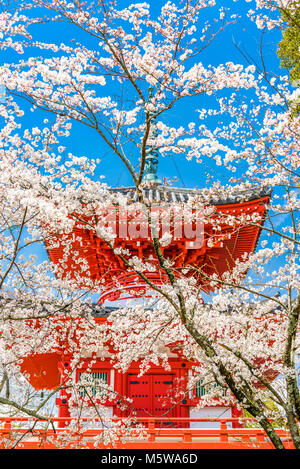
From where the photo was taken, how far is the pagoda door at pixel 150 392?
9133 mm

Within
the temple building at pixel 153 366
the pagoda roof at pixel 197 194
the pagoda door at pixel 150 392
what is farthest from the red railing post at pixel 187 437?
the pagoda roof at pixel 197 194

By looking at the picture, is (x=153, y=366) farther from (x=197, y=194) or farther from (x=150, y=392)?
(x=197, y=194)

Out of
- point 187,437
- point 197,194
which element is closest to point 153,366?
point 187,437

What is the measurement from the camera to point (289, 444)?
768cm

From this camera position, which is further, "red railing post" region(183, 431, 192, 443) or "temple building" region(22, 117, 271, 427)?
"temple building" region(22, 117, 271, 427)

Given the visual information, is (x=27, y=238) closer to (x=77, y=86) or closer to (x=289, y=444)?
(x=77, y=86)

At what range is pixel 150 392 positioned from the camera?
931 centimetres

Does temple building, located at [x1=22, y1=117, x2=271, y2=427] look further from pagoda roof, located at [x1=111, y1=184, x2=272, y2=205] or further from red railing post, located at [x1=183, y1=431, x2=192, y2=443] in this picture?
red railing post, located at [x1=183, y1=431, x2=192, y2=443]

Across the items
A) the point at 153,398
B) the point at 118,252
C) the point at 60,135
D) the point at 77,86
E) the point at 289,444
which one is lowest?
the point at 289,444

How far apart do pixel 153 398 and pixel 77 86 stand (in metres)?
7.63

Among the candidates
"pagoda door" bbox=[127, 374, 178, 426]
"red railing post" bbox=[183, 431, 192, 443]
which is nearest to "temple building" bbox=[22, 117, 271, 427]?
"pagoda door" bbox=[127, 374, 178, 426]

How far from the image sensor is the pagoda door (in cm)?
913

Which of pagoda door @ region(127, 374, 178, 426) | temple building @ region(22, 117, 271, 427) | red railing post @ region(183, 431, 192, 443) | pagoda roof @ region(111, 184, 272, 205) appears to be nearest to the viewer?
pagoda roof @ region(111, 184, 272, 205)
